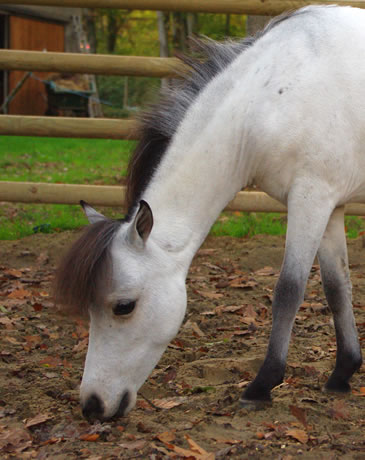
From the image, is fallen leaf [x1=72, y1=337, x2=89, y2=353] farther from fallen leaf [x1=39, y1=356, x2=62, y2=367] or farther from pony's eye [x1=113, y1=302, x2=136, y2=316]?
pony's eye [x1=113, y1=302, x2=136, y2=316]

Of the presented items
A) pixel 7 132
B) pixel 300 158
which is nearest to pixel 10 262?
pixel 7 132

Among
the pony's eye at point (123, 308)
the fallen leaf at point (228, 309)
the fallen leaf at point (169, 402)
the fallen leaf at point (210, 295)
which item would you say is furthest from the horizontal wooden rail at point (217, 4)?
the fallen leaf at point (169, 402)

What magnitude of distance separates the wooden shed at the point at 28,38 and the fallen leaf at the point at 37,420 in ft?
54.5

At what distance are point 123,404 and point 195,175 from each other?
3.47ft

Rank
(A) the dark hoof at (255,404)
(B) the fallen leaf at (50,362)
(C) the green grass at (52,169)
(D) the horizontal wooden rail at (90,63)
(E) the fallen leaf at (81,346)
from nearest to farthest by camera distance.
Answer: (A) the dark hoof at (255,404), (B) the fallen leaf at (50,362), (E) the fallen leaf at (81,346), (D) the horizontal wooden rail at (90,63), (C) the green grass at (52,169)

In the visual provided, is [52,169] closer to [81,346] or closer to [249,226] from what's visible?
[249,226]

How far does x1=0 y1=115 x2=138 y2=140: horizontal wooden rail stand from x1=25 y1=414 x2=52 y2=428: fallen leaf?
3163mm

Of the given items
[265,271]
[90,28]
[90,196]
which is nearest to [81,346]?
[265,271]

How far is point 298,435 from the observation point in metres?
2.57

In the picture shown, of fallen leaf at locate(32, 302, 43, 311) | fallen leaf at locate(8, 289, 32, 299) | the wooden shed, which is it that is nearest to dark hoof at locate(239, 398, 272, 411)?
fallen leaf at locate(32, 302, 43, 311)

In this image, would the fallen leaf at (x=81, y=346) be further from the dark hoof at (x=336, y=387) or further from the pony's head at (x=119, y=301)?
the dark hoof at (x=336, y=387)

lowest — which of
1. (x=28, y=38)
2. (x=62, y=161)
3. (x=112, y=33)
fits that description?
(x=62, y=161)

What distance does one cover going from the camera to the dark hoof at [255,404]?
9.48 feet

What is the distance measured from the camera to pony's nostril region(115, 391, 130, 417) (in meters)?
2.72
